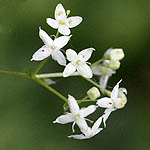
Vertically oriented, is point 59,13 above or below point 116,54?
above

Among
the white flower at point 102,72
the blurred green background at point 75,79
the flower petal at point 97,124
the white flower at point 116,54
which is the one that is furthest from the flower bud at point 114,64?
the blurred green background at point 75,79

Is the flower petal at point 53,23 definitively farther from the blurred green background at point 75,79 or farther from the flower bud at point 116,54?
the blurred green background at point 75,79

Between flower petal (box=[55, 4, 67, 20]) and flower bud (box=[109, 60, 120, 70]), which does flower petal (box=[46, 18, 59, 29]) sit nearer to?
flower petal (box=[55, 4, 67, 20])

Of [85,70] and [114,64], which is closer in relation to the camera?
[85,70]

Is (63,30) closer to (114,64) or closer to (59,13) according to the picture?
(59,13)

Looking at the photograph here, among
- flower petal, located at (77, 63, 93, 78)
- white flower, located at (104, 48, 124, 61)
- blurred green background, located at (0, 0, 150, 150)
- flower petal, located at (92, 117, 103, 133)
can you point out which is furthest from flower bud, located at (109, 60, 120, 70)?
blurred green background, located at (0, 0, 150, 150)

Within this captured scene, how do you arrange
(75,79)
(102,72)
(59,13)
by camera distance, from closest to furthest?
1. (59,13)
2. (102,72)
3. (75,79)

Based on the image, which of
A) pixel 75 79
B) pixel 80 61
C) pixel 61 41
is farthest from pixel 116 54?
pixel 75 79

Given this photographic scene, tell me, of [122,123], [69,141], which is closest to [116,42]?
[122,123]

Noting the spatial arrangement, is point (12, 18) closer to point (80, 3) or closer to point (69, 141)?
point (80, 3)
